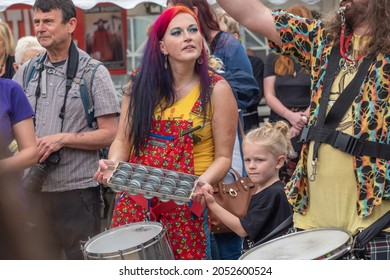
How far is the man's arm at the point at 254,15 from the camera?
3.85 meters

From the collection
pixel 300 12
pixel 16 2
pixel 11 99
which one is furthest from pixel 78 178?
pixel 16 2

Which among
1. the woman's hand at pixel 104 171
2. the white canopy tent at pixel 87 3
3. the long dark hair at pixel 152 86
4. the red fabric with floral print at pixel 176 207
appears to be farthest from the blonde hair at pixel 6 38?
the woman's hand at pixel 104 171

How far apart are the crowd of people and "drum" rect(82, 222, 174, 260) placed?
10 centimetres

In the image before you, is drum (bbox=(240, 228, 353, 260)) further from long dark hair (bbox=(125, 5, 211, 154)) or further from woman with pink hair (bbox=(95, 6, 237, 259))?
long dark hair (bbox=(125, 5, 211, 154))

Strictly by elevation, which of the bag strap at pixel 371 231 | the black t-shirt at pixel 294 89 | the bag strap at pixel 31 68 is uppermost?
the bag strap at pixel 31 68

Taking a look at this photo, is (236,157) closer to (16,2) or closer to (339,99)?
(339,99)

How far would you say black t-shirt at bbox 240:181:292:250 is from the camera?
14.8 feet

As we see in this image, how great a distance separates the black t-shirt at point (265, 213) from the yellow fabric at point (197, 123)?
34 centimetres

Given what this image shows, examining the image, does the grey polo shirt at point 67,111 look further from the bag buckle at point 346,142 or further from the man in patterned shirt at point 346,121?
the bag buckle at point 346,142

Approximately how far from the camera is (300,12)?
758 cm

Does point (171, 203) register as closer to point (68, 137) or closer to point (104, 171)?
point (104, 171)

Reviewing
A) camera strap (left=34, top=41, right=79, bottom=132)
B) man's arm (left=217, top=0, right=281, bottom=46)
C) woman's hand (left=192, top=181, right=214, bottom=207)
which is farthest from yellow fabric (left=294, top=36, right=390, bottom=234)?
camera strap (left=34, top=41, right=79, bottom=132)
